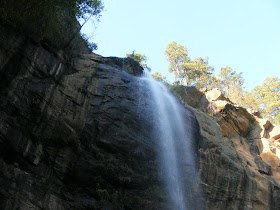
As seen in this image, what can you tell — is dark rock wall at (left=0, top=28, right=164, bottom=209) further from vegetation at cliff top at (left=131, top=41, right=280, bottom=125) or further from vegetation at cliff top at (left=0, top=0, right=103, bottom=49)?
vegetation at cliff top at (left=131, top=41, right=280, bottom=125)

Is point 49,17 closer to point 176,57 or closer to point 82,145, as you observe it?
point 82,145

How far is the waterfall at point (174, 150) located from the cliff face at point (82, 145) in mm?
530

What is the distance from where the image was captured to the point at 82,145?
40.8 feet

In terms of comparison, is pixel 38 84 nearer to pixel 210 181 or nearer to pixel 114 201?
pixel 114 201

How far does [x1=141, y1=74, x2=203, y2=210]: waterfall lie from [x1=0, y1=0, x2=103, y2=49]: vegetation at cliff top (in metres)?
5.19

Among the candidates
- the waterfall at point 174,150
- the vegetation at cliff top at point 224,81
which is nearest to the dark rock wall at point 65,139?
the waterfall at point 174,150

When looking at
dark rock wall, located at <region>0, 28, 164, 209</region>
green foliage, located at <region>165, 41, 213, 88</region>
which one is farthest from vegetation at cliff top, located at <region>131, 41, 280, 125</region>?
dark rock wall, located at <region>0, 28, 164, 209</region>

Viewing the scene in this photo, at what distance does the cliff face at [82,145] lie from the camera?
10656 mm

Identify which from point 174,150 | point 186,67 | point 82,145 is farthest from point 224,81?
point 82,145

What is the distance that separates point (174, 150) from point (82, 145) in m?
5.10

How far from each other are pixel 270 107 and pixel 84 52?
25.1m

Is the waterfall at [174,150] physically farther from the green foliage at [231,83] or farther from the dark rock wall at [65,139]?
the green foliage at [231,83]

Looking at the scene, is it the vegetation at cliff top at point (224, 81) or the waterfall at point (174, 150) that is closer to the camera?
the waterfall at point (174, 150)

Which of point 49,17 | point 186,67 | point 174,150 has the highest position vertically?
point 186,67
